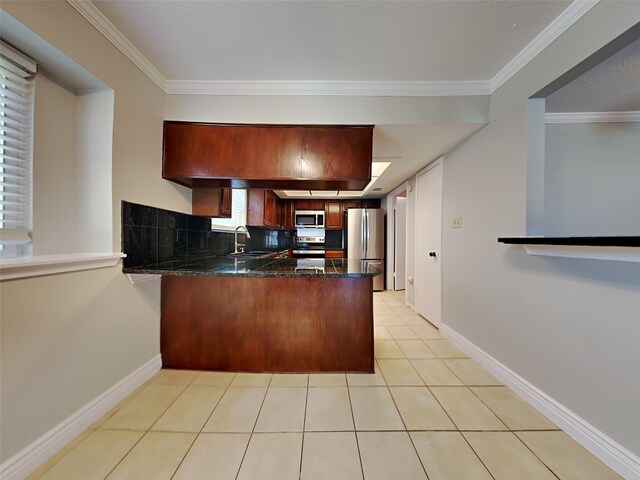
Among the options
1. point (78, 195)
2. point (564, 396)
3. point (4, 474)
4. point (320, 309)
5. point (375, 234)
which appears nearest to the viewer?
point (4, 474)

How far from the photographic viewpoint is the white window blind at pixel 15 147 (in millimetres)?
1060

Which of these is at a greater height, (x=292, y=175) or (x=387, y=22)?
(x=387, y=22)

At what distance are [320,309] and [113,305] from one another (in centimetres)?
140

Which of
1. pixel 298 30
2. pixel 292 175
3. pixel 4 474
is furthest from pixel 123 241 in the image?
pixel 298 30

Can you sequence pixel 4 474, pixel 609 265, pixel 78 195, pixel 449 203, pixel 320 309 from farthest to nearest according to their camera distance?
pixel 449 203
pixel 320 309
pixel 78 195
pixel 609 265
pixel 4 474

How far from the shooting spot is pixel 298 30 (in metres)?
1.34

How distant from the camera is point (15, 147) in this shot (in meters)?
1.11

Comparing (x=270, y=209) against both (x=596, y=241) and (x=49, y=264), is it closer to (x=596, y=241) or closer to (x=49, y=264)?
(x=49, y=264)

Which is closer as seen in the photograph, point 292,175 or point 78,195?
point 78,195

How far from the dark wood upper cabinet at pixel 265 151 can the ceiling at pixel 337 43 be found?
29 cm

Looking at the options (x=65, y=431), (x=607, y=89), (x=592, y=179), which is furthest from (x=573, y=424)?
(x=65, y=431)

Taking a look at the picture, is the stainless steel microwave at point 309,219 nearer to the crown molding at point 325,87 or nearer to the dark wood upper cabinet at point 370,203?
the dark wood upper cabinet at point 370,203

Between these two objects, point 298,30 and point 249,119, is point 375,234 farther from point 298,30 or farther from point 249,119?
point 298,30

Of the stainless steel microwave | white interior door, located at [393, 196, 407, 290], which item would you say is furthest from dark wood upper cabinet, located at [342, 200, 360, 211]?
white interior door, located at [393, 196, 407, 290]
